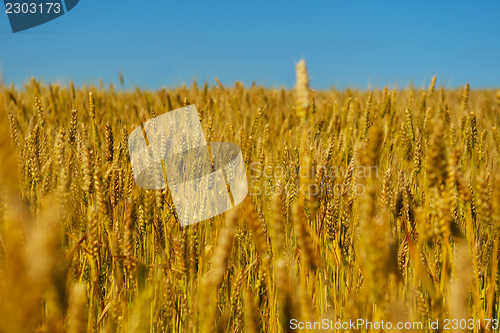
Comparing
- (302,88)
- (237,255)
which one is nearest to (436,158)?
(302,88)

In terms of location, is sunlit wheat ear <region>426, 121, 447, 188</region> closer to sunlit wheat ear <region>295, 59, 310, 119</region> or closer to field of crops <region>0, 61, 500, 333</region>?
field of crops <region>0, 61, 500, 333</region>

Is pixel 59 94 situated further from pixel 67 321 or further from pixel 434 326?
pixel 434 326

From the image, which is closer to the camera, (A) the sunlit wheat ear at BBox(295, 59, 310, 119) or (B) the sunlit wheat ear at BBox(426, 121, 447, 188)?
(B) the sunlit wheat ear at BBox(426, 121, 447, 188)

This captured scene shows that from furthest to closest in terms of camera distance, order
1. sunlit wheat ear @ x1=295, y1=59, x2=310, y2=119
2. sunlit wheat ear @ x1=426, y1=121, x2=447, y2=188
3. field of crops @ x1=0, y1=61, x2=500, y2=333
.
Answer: sunlit wheat ear @ x1=295, y1=59, x2=310, y2=119, sunlit wheat ear @ x1=426, y1=121, x2=447, y2=188, field of crops @ x1=0, y1=61, x2=500, y2=333

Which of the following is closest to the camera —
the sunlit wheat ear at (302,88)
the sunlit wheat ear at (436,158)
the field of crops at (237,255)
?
the field of crops at (237,255)

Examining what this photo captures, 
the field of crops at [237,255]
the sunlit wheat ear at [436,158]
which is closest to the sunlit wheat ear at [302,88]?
the field of crops at [237,255]

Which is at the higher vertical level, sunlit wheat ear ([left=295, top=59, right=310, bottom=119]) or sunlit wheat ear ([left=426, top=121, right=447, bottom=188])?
sunlit wheat ear ([left=295, top=59, right=310, bottom=119])

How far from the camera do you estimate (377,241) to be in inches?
13.6

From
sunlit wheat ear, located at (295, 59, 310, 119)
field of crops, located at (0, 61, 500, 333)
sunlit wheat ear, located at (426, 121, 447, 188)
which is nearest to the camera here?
field of crops, located at (0, 61, 500, 333)

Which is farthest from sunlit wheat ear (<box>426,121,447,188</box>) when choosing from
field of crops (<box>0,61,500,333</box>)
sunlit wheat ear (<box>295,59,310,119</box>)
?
sunlit wheat ear (<box>295,59,310,119</box>)

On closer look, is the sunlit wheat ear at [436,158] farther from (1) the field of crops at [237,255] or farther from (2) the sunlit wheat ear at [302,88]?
(2) the sunlit wheat ear at [302,88]

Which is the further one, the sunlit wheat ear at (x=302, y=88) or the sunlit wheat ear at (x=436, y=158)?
the sunlit wheat ear at (x=302, y=88)

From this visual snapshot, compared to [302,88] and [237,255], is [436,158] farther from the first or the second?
[237,255]

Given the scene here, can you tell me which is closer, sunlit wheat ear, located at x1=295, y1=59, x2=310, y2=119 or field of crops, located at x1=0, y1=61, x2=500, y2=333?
field of crops, located at x1=0, y1=61, x2=500, y2=333
